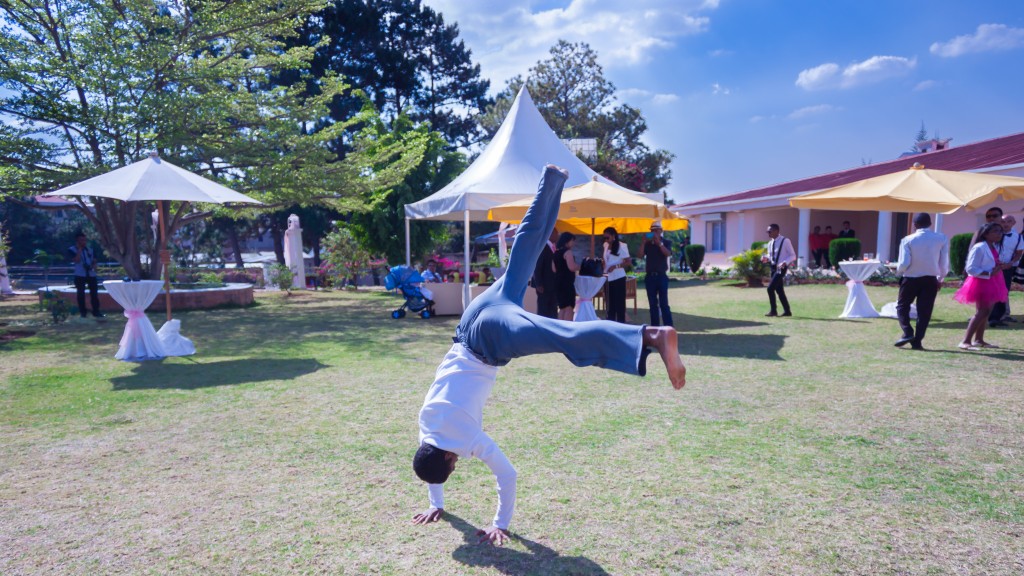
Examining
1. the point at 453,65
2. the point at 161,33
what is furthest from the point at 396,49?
the point at 161,33

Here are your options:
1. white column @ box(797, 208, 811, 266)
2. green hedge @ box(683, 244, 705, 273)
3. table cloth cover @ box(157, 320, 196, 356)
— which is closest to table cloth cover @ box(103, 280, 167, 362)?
table cloth cover @ box(157, 320, 196, 356)

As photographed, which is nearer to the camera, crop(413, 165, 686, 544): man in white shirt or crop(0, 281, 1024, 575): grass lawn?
crop(413, 165, 686, 544): man in white shirt

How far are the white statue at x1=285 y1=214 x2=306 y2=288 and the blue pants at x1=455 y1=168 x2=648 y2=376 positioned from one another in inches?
772

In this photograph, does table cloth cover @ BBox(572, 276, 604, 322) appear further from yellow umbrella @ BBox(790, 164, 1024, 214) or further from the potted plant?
the potted plant

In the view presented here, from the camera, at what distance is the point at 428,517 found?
3229 mm

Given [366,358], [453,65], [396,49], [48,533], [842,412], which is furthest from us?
[453,65]

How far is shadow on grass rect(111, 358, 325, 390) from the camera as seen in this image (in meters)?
6.62

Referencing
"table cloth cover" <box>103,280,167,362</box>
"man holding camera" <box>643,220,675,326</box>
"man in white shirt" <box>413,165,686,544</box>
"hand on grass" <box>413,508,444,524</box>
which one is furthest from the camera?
"man holding camera" <box>643,220,675,326</box>

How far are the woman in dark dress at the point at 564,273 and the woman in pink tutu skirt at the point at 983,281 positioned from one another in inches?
191

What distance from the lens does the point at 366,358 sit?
26.1 feet

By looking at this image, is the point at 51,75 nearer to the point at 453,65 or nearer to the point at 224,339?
the point at 224,339

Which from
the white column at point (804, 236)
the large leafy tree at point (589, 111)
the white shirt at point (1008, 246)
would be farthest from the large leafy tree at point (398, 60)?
the white shirt at point (1008, 246)

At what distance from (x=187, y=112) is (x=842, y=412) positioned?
13592 millimetres

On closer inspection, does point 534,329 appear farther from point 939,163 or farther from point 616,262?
point 939,163
